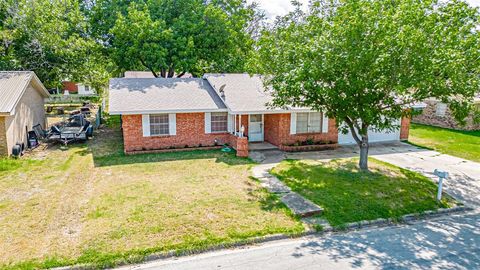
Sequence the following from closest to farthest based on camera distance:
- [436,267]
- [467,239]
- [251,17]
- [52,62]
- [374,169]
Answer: [436,267]
[467,239]
[374,169]
[52,62]
[251,17]

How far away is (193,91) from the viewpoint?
60.0 ft

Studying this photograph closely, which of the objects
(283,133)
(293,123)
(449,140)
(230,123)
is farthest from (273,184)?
(449,140)

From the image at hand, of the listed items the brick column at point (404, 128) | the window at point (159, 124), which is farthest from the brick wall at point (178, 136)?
the brick column at point (404, 128)

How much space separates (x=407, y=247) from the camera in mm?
Result: 7949

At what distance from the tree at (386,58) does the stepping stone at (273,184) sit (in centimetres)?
302

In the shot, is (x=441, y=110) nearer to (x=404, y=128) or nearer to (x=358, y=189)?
(x=404, y=128)

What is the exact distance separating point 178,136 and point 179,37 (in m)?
9.52

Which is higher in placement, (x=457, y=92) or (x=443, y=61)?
(x=443, y=61)

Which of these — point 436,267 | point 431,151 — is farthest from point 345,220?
point 431,151

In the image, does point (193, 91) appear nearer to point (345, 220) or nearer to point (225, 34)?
point (225, 34)

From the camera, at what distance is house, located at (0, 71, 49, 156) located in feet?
46.2

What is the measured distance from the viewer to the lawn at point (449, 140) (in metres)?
17.0

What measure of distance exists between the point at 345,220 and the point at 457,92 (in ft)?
18.1

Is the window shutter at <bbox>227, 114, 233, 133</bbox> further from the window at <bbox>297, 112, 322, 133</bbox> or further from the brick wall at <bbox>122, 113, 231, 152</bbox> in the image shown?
the window at <bbox>297, 112, 322, 133</bbox>
